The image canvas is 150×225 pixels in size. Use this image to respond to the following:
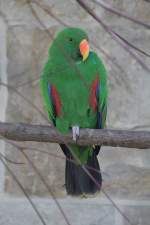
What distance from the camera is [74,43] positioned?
1839 mm

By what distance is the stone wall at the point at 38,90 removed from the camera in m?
1.87

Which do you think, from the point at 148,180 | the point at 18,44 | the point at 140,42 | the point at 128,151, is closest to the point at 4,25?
the point at 18,44

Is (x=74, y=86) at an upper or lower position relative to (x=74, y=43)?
lower

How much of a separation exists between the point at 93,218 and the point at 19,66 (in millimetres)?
598

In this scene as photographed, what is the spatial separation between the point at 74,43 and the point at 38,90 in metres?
0.21

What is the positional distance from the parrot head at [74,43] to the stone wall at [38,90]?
0.26ft

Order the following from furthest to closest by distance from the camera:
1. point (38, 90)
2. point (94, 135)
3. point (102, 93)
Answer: point (38, 90) → point (102, 93) → point (94, 135)

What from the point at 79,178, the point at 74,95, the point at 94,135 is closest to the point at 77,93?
the point at 74,95

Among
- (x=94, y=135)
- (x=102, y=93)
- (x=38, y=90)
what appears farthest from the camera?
(x=38, y=90)

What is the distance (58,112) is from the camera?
1.77m

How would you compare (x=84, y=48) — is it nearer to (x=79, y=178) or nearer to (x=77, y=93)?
(x=77, y=93)

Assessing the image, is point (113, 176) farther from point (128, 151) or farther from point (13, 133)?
point (13, 133)

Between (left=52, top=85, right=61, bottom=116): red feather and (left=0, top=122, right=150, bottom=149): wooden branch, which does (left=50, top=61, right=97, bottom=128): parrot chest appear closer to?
(left=52, top=85, right=61, bottom=116): red feather

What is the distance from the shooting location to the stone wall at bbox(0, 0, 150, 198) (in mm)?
1868
